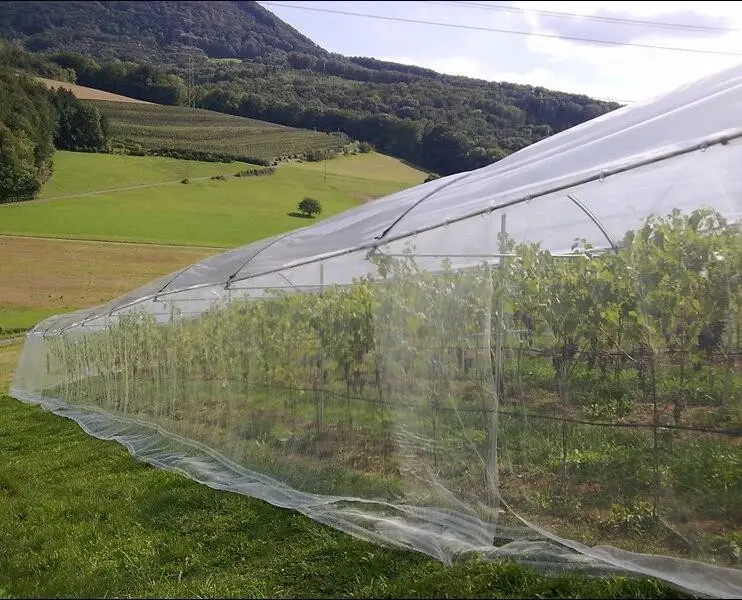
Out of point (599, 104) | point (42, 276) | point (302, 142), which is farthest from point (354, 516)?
point (302, 142)

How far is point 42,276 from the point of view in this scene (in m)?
22.8

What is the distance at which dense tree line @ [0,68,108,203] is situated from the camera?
76.6 feet

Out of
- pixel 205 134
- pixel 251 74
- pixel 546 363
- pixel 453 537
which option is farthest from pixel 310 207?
pixel 453 537

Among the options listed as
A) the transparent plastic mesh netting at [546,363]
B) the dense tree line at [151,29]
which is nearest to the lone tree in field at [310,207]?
the dense tree line at [151,29]

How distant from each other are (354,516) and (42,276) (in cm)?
2204

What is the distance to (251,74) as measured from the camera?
115 ft

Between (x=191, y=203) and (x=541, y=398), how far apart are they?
31.0 metres

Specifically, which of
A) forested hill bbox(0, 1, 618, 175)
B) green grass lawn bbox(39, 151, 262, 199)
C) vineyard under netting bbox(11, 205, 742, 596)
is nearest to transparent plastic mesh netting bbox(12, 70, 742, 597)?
vineyard under netting bbox(11, 205, 742, 596)

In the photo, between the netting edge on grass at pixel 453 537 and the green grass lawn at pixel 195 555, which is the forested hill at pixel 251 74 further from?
the green grass lawn at pixel 195 555

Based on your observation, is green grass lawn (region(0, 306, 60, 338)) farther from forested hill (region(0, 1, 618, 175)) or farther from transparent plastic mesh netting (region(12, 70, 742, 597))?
transparent plastic mesh netting (region(12, 70, 742, 597))

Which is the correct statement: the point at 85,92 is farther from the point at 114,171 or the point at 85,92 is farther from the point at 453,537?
the point at 453,537

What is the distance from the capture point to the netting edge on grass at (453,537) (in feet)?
8.80

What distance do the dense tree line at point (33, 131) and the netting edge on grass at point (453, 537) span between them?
2132cm

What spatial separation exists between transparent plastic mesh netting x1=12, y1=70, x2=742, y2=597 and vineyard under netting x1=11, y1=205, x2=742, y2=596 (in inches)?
0.4
